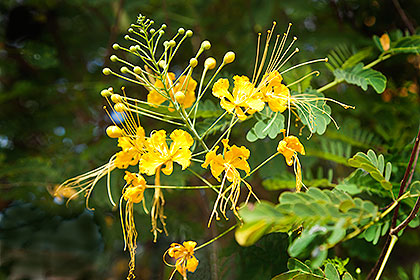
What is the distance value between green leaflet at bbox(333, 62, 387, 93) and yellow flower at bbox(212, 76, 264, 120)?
300 mm

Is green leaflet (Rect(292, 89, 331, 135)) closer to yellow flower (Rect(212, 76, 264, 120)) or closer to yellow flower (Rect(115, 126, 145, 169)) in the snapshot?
yellow flower (Rect(212, 76, 264, 120))

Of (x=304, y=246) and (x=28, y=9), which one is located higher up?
(x=304, y=246)

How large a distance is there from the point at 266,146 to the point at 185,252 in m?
0.46

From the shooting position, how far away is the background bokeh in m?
1.34

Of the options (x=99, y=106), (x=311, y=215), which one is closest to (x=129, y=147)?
(x=311, y=215)

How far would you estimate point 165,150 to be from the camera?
2.34ft

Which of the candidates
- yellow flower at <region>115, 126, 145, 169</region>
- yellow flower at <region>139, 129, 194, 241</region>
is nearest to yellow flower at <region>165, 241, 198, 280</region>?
yellow flower at <region>139, 129, 194, 241</region>

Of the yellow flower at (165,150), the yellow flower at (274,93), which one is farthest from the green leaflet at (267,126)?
the yellow flower at (165,150)

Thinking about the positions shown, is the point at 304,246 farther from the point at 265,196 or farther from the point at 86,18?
the point at 86,18

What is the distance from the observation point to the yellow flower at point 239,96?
0.72 metres

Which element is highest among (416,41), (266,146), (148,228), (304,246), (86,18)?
(416,41)

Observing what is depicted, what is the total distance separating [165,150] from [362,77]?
0.52 meters

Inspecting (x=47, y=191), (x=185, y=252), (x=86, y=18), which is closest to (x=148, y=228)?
(x=47, y=191)

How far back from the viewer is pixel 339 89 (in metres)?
1.42
